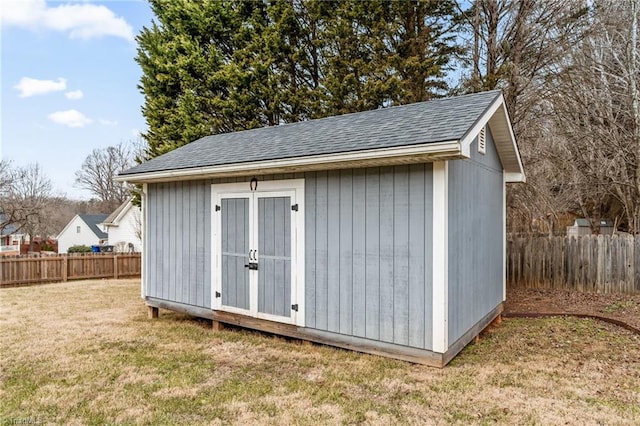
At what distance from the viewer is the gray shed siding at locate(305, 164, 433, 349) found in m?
3.90

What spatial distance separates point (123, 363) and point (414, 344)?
3.09 metres

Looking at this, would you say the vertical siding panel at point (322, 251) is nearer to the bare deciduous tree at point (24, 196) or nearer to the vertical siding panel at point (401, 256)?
the vertical siding panel at point (401, 256)

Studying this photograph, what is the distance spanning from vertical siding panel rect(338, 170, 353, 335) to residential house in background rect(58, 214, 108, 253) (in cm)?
2837

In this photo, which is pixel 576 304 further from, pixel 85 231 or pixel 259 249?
pixel 85 231

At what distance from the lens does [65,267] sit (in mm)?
11227

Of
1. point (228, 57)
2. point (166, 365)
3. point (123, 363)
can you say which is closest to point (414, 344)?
point (166, 365)

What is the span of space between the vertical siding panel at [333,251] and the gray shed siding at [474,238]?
1.22 metres

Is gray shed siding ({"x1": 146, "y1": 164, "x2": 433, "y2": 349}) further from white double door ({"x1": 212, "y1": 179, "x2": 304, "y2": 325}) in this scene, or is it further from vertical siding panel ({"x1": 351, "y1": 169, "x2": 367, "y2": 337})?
white double door ({"x1": 212, "y1": 179, "x2": 304, "y2": 325})

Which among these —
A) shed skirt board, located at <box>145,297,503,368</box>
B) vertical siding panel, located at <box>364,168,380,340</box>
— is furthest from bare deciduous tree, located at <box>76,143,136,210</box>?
vertical siding panel, located at <box>364,168,380,340</box>

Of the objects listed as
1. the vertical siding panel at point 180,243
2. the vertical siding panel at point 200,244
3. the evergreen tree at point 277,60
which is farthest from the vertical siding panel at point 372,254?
the evergreen tree at point 277,60

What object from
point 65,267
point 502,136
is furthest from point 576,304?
point 65,267

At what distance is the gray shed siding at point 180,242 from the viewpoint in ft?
18.5

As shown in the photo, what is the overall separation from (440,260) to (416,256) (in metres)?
0.25

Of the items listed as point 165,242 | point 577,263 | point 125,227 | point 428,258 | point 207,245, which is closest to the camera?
point 428,258
